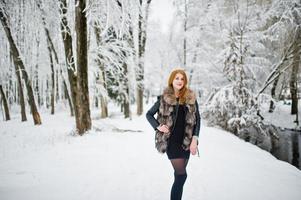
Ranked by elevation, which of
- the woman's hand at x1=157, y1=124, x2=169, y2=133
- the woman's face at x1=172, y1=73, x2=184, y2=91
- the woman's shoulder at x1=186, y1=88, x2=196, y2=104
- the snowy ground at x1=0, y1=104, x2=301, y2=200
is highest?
the woman's face at x1=172, y1=73, x2=184, y2=91

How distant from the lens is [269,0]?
13828 mm

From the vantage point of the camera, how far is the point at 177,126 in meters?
2.85

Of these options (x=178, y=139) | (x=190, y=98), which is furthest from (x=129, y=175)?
(x=190, y=98)

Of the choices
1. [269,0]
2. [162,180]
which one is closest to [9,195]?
[162,180]

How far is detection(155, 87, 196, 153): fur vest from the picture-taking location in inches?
111

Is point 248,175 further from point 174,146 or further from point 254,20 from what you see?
point 254,20

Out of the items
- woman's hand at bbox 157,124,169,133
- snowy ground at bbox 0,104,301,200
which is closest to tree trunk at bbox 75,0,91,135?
snowy ground at bbox 0,104,301,200

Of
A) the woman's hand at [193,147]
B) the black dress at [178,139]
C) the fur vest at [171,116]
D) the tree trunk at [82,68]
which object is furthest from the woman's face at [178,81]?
the tree trunk at [82,68]

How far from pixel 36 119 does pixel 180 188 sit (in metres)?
13.8

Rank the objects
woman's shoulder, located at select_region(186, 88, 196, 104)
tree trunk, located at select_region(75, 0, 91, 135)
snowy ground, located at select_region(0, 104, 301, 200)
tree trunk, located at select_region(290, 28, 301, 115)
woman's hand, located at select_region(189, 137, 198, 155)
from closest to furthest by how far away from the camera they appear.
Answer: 1. woman's hand, located at select_region(189, 137, 198, 155)
2. woman's shoulder, located at select_region(186, 88, 196, 104)
3. snowy ground, located at select_region(0, 104, 301, 200)
4. tree trunk, located at select_region(75, 0, 91, 135)
5. tree trunk, located at select_region(290, 28, 301, 115)

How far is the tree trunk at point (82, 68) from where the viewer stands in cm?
762

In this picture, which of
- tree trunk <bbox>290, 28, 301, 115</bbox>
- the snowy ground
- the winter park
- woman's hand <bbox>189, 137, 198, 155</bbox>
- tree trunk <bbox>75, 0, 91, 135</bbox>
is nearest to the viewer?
woman's hand <bbox>189, 137, 198, 155</bbox>

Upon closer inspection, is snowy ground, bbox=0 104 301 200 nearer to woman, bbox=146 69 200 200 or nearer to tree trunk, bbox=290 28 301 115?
woman, bbox=146 69 200 200

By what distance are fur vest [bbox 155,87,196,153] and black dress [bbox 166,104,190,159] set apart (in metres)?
0.04
